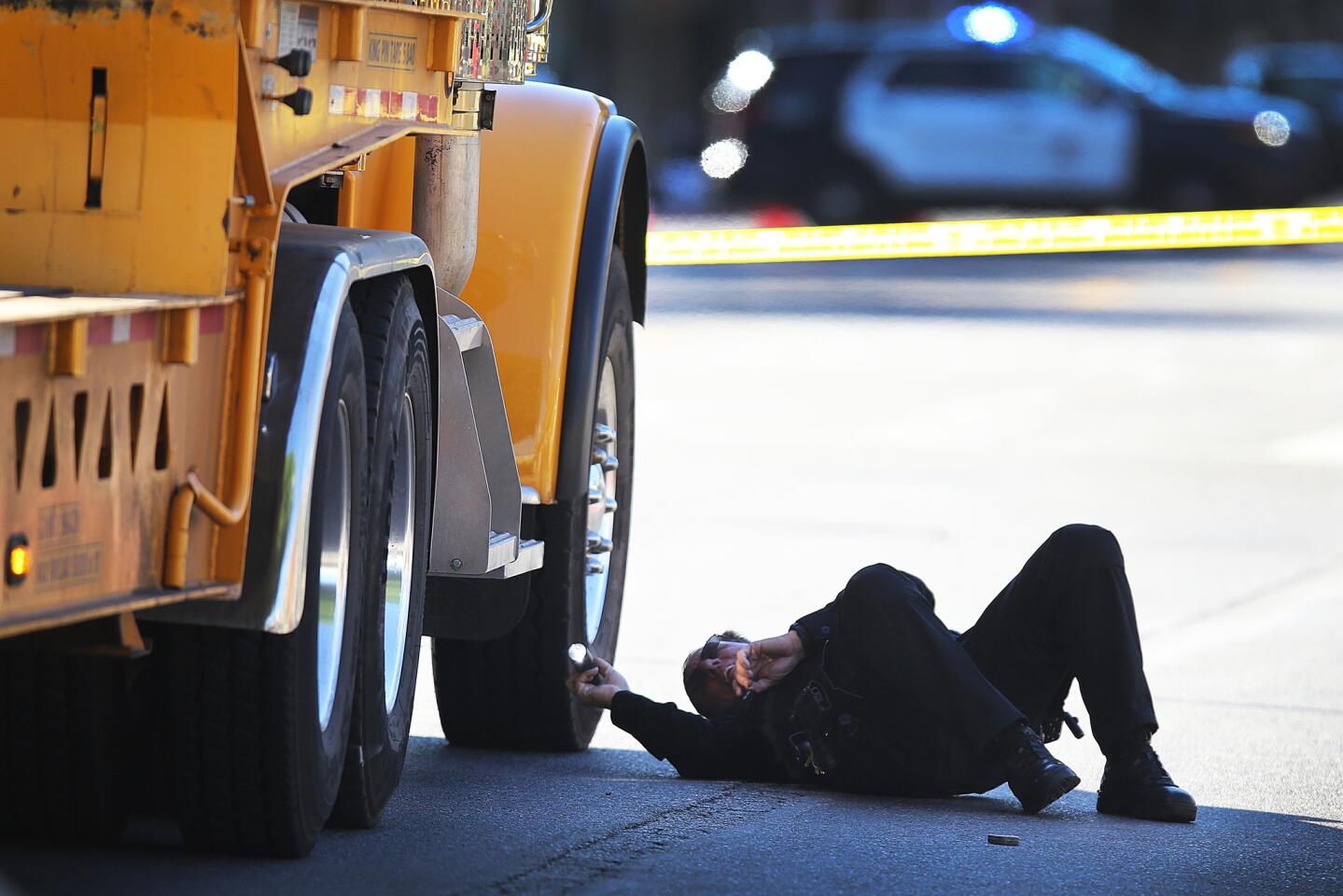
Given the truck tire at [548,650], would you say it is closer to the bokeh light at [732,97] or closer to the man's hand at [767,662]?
the man's hand at [767,662]

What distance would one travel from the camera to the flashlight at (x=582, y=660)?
5.64m

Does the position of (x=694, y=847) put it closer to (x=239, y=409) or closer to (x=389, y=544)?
(x=389, y=544)

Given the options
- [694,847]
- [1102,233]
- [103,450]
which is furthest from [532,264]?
[1102,233]

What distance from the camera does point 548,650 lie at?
5945 mm

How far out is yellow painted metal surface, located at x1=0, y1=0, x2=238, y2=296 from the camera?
3752mm

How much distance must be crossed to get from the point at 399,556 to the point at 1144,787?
66.3 inches

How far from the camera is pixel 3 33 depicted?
380cm

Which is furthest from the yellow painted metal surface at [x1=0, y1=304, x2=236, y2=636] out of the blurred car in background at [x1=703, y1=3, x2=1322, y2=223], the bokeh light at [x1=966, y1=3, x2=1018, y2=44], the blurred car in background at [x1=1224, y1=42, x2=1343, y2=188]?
the blurred car in background at [x1=1224, y1=42, x2=1343, y2=188]

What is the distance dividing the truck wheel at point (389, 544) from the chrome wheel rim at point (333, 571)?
4.6 inches

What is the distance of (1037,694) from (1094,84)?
2288cm

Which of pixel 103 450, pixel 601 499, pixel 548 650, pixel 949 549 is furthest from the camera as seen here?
pixel 949 549

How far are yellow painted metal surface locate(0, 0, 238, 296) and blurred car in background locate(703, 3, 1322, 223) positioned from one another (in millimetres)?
23962

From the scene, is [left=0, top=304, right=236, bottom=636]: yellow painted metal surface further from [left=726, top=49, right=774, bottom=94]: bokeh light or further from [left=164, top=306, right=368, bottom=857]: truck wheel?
[left=726, top=49, right=774, bottom=94]: bokeh light

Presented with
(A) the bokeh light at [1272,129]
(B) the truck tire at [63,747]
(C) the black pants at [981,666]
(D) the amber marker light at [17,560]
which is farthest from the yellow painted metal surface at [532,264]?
(A) the bokeh light at [1272,129]
